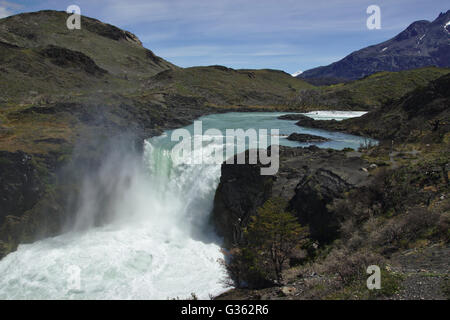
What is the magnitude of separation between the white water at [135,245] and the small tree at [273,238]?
3.68 meters

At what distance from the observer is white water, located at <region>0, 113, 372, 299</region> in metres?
17.9

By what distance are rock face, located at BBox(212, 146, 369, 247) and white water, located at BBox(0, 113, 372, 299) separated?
87.4 inches

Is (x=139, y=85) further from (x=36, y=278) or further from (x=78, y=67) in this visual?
(x=36, y=278)

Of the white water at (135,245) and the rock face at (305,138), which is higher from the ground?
the rock face at (305,138)

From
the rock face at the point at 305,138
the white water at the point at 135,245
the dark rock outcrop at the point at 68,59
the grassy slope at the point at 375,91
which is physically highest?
the dark rock outcrop at the point at 68,59

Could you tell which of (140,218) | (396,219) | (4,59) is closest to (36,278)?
(140,218)

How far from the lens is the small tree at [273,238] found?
13984 millimetres

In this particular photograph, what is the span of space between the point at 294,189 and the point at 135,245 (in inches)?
488

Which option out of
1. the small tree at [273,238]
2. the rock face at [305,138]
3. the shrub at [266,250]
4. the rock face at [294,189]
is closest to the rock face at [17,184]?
the rock face at [294,189]

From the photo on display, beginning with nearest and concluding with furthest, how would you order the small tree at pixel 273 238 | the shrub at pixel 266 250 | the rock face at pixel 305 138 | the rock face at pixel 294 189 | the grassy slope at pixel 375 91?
the shrub at pixel 266 250 < the small tree at pixel 273 238 < the rock face at pixel 294 189 < the rock face at pixel 305 138 < the grassy slope at pixel 375 91

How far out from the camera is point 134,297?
1700cm

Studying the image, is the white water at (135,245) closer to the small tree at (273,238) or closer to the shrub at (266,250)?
the shrub at (266,250)

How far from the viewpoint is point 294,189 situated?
20.2 metres

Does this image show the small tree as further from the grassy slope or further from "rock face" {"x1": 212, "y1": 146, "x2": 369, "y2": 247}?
the grassy slope
